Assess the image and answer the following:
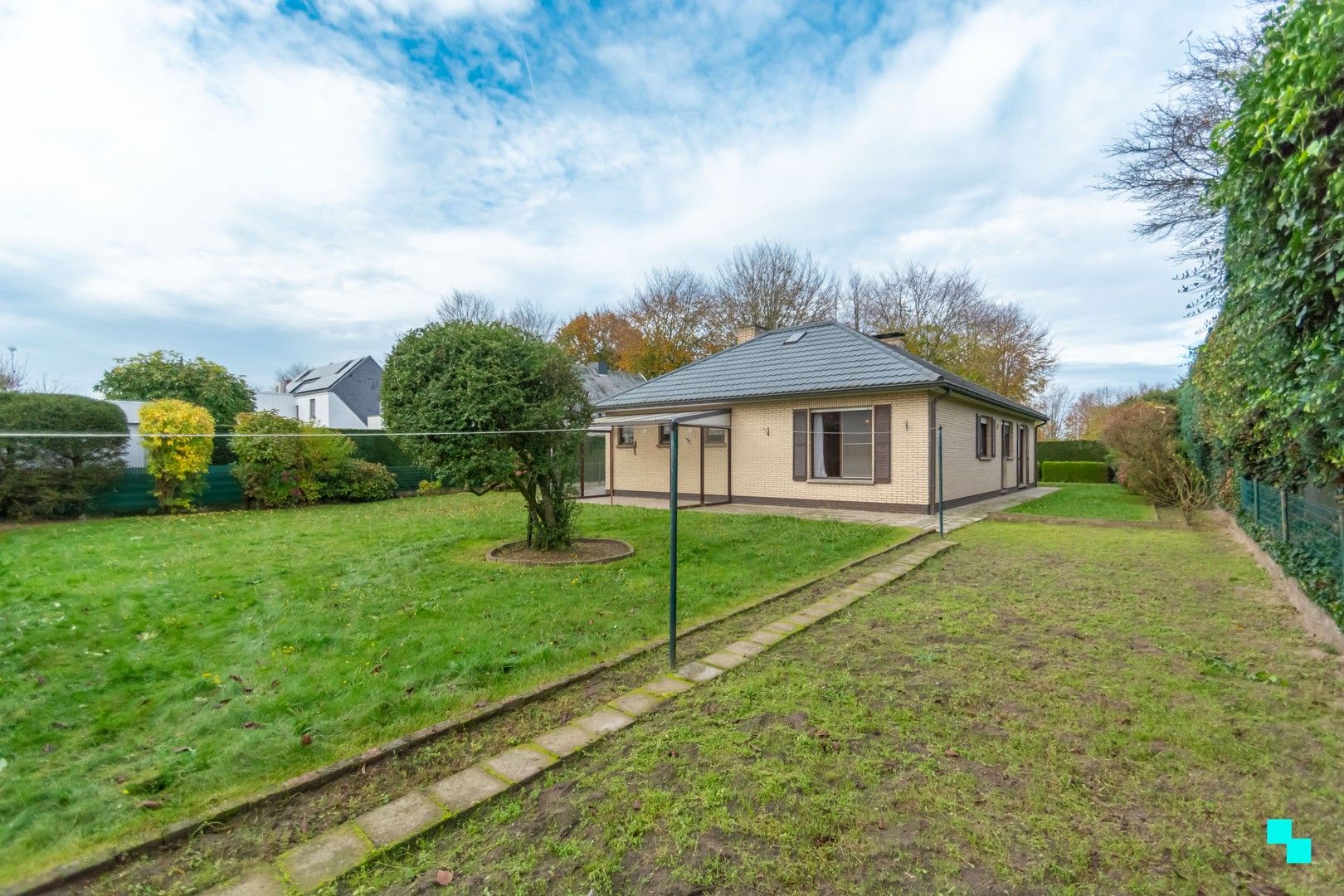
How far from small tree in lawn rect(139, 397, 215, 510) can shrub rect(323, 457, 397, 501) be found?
2458 millimetres

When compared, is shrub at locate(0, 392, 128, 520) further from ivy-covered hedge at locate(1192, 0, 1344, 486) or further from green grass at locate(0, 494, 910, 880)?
ivy-covered hedge at locate(1192, 0, 1344, 486)

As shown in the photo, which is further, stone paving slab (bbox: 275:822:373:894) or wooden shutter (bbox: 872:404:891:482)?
wooden shutter (bbox: 872:404:891:482)

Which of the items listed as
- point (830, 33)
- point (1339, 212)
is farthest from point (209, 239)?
point (1339, 212)

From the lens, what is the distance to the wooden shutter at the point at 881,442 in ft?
36.3

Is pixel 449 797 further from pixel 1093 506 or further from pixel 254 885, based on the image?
pixel 1093 506

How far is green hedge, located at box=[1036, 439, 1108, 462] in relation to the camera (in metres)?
22.3

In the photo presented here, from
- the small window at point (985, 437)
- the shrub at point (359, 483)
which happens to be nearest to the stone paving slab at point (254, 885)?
the shrub at point (359, 483)

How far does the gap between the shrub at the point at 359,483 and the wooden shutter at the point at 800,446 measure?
10520 millimetres

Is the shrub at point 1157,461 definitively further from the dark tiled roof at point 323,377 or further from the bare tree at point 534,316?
the dark tiled roof at point 323,377

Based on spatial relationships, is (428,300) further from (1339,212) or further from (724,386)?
(1339,212)

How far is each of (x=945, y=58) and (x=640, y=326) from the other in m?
21.5

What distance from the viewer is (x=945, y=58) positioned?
7.57 m

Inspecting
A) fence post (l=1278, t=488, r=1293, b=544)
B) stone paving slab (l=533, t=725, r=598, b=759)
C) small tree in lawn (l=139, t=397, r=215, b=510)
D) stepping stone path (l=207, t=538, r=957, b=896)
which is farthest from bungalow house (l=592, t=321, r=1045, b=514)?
small tree in lawn (l=139, t=397, r=215, b=510)

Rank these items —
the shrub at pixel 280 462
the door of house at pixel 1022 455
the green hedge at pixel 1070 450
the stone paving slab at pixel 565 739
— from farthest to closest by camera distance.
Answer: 1. the green hedge at pixel 1070 450
2. the door of house at pixel 1022 455
3. the shrub at pixel 280 462
4. the stone paving slab at pixel 565 739
